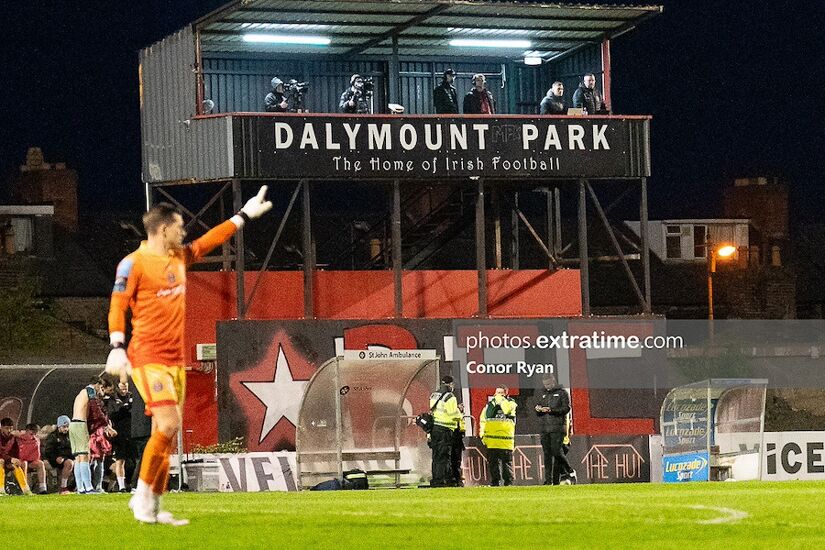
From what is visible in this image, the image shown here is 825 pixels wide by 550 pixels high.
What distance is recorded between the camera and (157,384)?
12180 mm

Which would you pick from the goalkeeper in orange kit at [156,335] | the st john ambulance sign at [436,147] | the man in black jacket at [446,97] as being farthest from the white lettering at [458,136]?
the goalkeeper in orange kit at [156,335]

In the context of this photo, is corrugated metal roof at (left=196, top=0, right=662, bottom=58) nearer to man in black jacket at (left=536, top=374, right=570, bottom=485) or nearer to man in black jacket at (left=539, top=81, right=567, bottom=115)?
man in black jacket at (left=539, top=81, right=567, bottom=115)

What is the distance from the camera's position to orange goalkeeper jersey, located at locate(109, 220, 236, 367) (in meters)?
12.3

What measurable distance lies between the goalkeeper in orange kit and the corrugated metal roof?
1000 inches

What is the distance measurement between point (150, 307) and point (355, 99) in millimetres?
27498

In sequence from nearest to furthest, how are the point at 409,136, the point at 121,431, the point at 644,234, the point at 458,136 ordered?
the point at 121,431
the point at 409,136
the point at 458,136
the point at 644,234

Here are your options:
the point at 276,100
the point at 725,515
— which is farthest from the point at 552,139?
the point at 725,515

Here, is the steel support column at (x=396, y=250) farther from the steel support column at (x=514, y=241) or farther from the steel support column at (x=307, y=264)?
the steel support column at (x=514, y=241)

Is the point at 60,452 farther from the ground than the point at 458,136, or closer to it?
closer to it

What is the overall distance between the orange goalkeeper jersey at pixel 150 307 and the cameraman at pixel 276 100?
26.7m

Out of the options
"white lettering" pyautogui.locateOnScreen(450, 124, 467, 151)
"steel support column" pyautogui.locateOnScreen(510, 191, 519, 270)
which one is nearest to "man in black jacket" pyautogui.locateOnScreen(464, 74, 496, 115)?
"white lettering" pyautogui.locateOnScreen(450, 124, 467, 151)

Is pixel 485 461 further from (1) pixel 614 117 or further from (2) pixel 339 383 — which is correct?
(1) pixel 614 117

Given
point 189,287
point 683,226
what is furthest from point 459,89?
point 683,226

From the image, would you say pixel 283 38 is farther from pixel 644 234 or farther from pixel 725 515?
pixel 725 515
